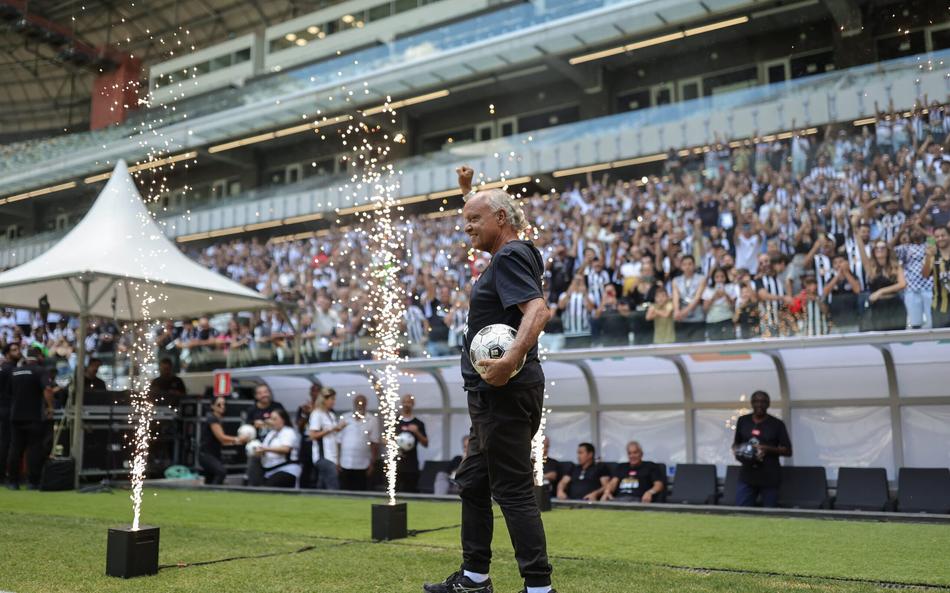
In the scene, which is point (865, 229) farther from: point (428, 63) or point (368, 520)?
point (428, 63)

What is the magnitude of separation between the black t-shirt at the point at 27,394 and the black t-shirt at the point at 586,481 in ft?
25.7

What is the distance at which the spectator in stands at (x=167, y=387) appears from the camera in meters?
13.8

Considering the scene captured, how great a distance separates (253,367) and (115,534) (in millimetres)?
11476

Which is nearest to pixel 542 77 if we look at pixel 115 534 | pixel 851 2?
pixel 851 2

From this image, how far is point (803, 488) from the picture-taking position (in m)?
10.2

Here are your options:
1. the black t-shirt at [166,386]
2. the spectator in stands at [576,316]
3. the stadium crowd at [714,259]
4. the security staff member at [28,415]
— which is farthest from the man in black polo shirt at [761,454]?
the security staff member at [28,415]

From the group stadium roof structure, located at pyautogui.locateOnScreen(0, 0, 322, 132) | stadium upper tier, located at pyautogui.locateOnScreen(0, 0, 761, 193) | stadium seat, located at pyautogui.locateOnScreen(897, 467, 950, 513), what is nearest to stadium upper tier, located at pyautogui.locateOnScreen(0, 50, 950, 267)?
stadium upper tier, located at pyautogui.locateOnScreen(0, 0, 761, 193)

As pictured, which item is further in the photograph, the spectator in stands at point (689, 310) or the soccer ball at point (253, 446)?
the soccer ball at point (253, 446)

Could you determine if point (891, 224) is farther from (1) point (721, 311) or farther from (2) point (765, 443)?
(2) point (765, 443)

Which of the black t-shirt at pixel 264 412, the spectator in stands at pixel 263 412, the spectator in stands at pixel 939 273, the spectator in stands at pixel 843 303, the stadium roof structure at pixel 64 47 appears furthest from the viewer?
the stadium roof structure at pixel 64 47

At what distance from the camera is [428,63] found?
82.6 ft

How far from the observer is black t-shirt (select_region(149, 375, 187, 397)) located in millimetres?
13798

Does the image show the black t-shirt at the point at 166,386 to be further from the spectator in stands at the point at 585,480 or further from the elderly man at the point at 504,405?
the elderly man at the point at 504,405

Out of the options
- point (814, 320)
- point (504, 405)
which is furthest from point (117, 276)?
point (504, 405)
